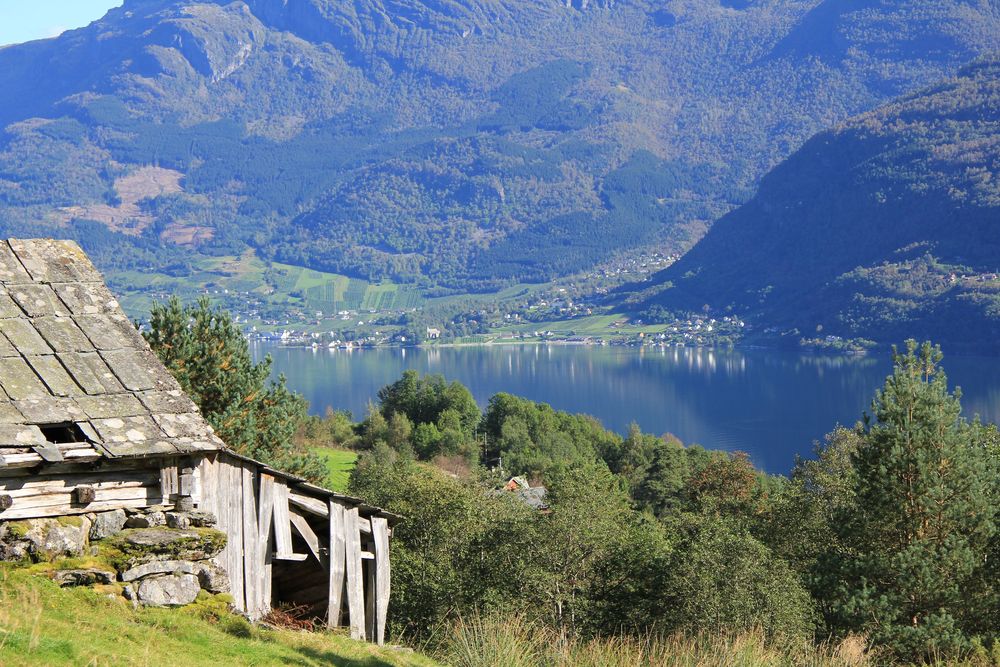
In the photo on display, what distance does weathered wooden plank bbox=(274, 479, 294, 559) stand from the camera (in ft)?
34.4

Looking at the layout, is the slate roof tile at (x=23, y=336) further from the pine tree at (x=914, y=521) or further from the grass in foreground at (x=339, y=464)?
the grass in foreground at (x=339, y=464)

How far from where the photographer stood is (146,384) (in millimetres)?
9094

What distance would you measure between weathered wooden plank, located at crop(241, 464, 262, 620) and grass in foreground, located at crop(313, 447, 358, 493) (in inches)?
1234

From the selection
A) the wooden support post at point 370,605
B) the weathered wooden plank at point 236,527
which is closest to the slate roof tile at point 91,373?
the weathered wooden plank at point 236,527

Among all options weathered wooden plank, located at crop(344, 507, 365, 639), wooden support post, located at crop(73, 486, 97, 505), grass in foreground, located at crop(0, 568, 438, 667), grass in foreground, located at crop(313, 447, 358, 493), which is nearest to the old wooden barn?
wooden support post, located at crop(73, 486, 97, 505)

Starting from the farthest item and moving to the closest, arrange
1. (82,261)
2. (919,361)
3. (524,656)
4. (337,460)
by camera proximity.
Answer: (337,460) < (919,361) < (82,261) < (524,656)

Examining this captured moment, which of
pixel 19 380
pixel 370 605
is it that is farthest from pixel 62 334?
pixel 370 605

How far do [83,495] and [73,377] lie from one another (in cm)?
103

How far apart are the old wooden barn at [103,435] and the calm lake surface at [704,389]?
3077 inches

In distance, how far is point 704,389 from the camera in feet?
478

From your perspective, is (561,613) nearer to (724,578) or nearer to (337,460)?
(724,578)

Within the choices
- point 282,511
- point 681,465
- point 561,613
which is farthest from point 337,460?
point 282,511

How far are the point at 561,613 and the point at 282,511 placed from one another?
1115 centimetres

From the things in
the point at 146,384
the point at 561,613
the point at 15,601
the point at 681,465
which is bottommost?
the point at 681,465
